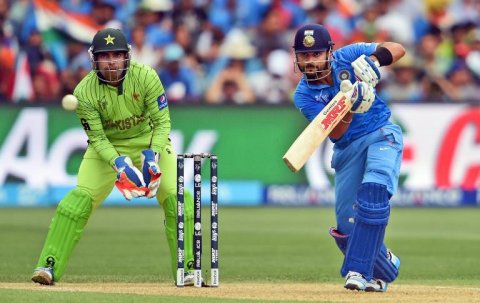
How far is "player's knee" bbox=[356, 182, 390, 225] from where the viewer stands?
9.13m

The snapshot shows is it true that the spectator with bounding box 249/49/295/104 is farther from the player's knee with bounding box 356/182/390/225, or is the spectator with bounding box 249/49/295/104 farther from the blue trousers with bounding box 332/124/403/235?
the player's knee with bounding box 356/182/390/225

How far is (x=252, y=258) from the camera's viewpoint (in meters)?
13.2

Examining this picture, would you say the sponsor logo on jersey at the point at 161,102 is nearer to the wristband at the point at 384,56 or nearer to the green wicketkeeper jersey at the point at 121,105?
the green wicketkeeper jersey at the point at 121,105

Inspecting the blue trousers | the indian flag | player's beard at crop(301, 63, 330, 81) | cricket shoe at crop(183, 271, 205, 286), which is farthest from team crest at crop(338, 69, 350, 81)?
the indian flag

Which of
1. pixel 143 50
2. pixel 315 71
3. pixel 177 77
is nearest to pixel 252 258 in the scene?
pixel 315 71

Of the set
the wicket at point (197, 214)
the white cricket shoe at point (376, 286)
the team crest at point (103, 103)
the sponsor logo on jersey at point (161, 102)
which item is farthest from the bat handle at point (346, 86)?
the team crest at point (103, 103)

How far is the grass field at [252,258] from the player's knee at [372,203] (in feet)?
1.86

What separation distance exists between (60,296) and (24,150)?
34.2 ft

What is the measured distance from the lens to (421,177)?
64.1 feet

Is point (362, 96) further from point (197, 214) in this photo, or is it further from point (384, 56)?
point (197, 214)

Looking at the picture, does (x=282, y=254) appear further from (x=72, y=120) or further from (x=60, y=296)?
(x=72, y=120)

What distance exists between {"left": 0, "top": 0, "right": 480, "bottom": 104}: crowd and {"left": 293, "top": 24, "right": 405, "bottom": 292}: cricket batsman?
9929mm

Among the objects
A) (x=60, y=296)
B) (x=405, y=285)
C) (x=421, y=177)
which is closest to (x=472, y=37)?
(x=421, y=177)

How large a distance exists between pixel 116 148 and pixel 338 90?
1.89 meters
